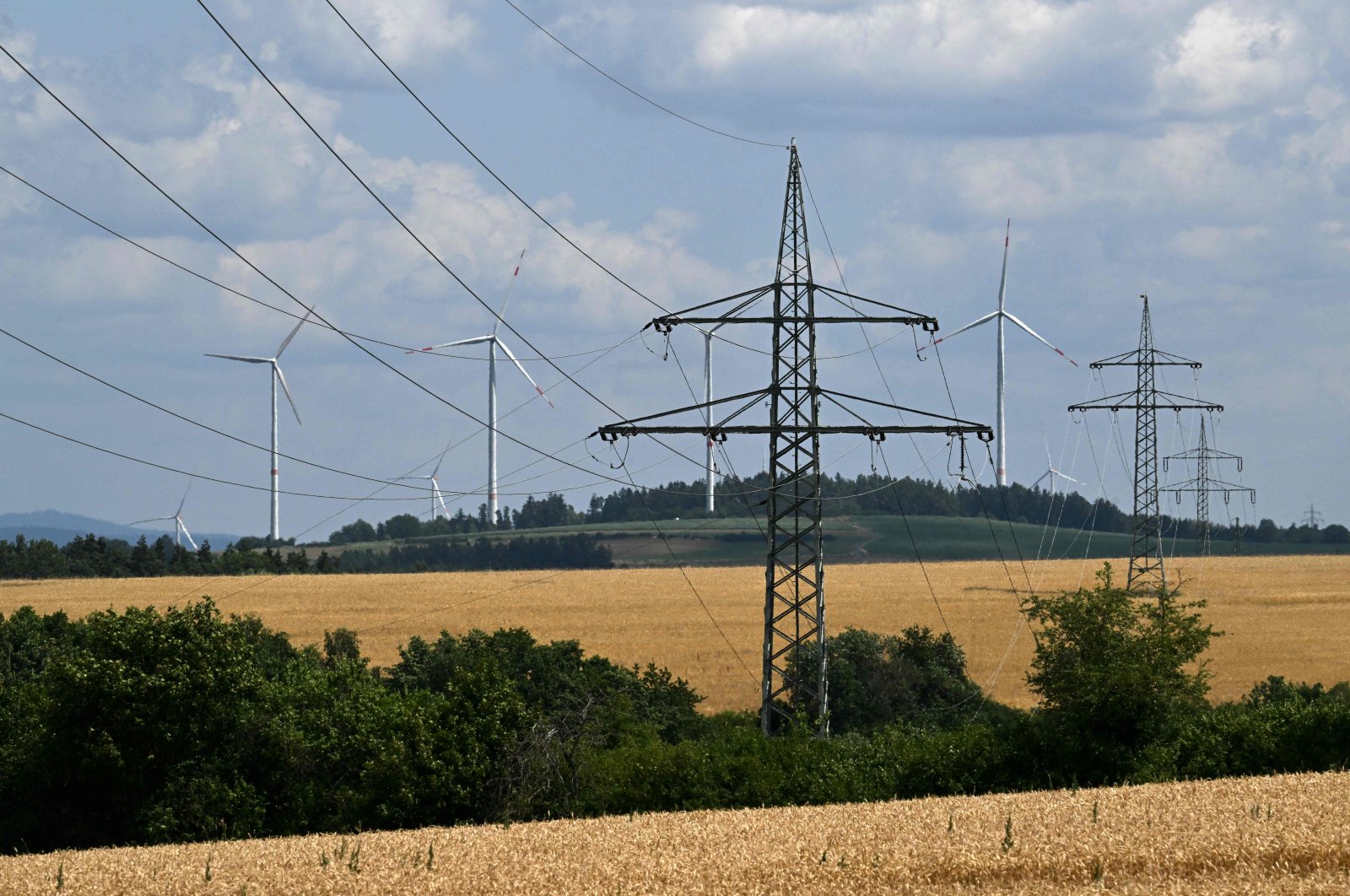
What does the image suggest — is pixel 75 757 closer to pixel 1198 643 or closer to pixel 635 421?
pixel 635 421

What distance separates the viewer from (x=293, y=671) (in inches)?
2314

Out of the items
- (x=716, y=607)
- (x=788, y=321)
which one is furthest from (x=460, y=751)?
(x=716, y=607)

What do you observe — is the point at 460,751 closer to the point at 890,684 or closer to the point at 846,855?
the point at 846,855

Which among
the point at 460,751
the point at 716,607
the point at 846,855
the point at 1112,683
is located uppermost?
the point at 1112,683

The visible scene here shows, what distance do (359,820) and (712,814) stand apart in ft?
42.5

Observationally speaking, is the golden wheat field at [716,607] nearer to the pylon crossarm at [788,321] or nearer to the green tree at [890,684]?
the green tree at [890,684]

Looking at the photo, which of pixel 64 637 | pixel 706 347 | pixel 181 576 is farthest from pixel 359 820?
pixel 181 576

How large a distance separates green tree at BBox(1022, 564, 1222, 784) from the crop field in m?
10.3

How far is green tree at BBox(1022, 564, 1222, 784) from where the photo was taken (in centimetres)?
4741

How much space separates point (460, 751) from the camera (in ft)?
156

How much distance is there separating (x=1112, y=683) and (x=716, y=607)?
300ft

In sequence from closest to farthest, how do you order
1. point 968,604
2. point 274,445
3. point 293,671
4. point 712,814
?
point 712,814 → point 293,671 → point 968,604 → point 274,445

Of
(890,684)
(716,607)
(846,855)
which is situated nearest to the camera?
(846,855)

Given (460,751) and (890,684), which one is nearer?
(460,751)
